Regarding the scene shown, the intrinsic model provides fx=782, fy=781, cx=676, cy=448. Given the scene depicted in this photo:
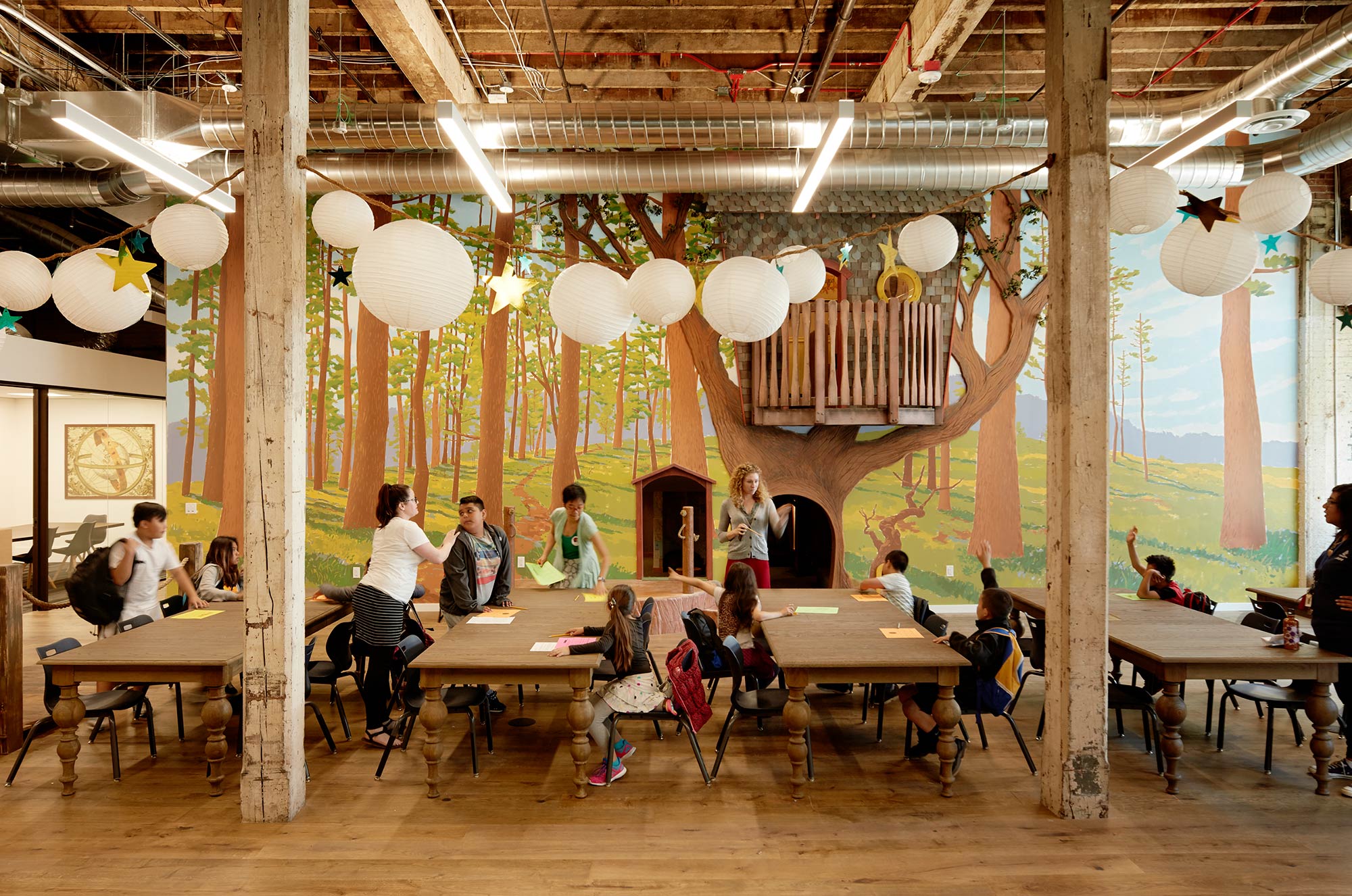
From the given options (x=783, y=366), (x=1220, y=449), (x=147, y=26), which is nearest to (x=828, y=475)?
(x=783, y=366)

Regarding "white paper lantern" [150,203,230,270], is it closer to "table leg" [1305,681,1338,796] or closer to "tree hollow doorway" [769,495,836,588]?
"tree hollow doorway" [769,495,836,588]

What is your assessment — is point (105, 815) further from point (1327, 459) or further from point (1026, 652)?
point (1327, 459)

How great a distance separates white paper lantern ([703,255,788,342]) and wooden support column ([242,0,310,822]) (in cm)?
208

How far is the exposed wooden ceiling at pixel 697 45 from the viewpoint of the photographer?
5801 millimetres

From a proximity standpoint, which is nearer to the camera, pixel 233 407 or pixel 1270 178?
pixel 1270 178

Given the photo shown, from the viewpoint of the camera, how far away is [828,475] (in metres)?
8.29

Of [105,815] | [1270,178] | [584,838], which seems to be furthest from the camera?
[1270,178]

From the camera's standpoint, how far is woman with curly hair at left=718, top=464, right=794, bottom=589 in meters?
6.12

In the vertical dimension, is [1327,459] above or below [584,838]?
above

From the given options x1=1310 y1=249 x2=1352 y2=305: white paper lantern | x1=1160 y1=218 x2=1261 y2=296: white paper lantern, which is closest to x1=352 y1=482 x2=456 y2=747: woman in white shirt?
x1=1160 y1=218 x2=1261 y2=296: white paper lantern

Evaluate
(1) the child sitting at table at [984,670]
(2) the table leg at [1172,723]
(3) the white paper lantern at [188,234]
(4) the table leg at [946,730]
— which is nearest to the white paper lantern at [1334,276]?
(2) the table leg at [1172,723]

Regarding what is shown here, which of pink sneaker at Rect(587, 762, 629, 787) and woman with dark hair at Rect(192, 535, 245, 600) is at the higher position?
woman with dark hair at Rect(192, 535, 245, 600)

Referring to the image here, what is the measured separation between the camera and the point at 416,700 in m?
4.45

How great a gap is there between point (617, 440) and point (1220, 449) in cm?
645
